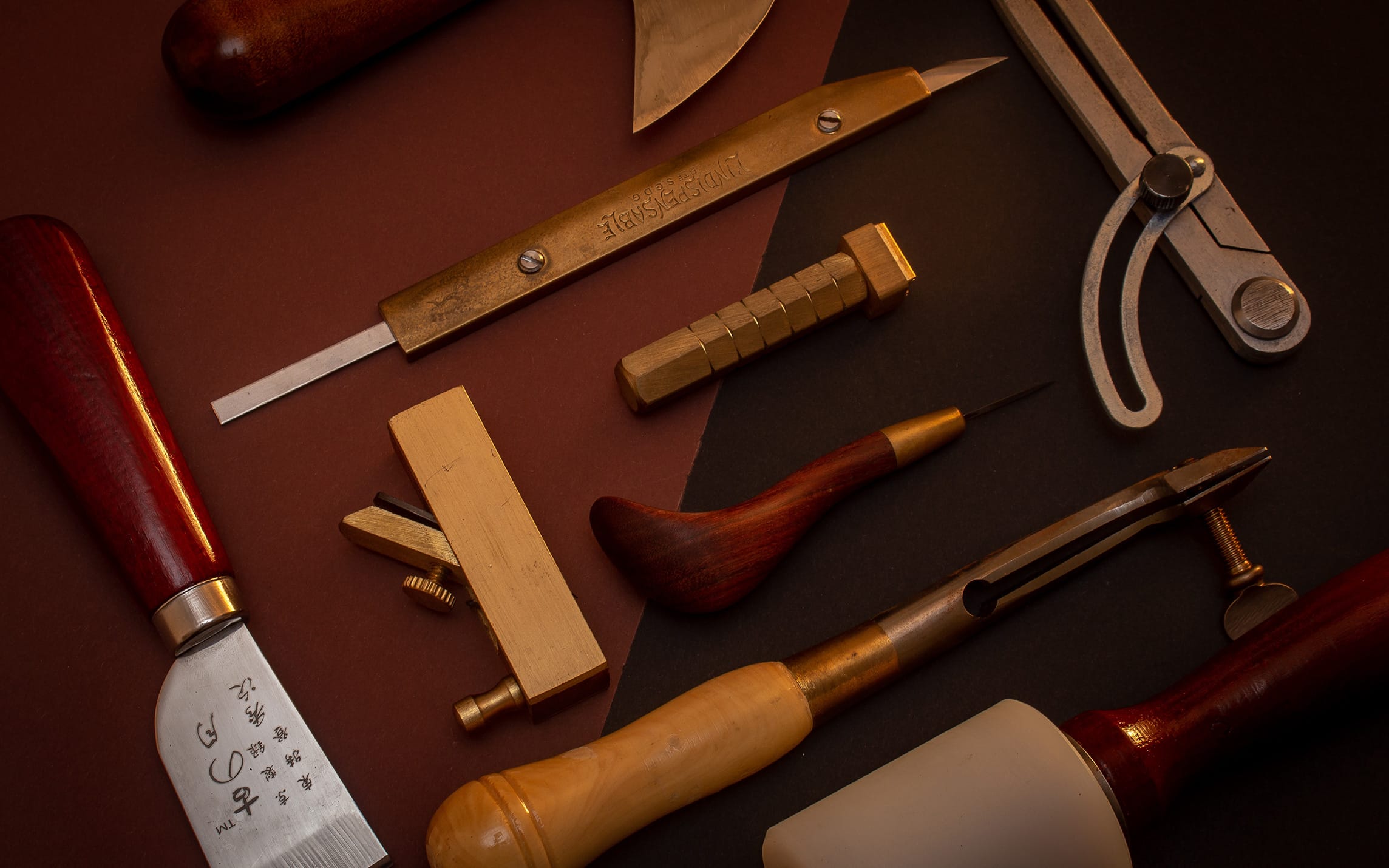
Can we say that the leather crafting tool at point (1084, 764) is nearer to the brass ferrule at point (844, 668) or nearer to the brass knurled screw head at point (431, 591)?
the brass ferrule at point (844, 668)

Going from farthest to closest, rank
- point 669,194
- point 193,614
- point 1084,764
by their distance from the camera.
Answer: point 669,194, point 193,614, point 1084,764

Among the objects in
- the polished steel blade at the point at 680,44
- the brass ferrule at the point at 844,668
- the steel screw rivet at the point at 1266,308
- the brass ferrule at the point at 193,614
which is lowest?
the brass ferrule at the point at 844,668

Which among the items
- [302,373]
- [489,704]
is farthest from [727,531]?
[302,373]

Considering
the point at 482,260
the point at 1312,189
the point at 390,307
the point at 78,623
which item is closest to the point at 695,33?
the point at 482,260

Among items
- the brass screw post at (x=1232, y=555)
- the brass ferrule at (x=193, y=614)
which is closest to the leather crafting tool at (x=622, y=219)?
the brass ferrule at (x=193, y=614)

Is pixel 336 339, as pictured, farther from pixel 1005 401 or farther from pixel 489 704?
pixel 1005 401

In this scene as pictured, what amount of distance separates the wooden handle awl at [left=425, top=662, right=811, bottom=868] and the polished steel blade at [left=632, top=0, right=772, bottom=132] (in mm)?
677

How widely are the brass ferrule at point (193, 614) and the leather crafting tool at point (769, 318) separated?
1.47 ft

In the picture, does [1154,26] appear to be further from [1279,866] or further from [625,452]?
[1279,866]

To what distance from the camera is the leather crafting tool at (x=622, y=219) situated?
44.9 inches

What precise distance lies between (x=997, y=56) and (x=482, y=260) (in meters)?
0.69

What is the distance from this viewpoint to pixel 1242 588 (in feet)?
3.52

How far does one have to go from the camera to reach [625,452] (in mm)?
1135

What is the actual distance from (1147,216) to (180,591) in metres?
1.12
